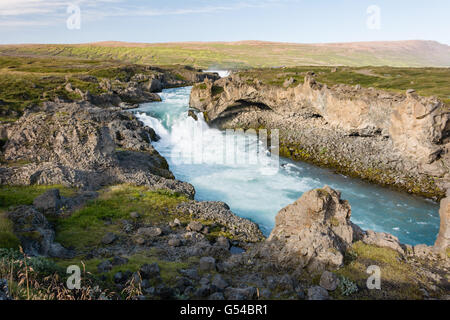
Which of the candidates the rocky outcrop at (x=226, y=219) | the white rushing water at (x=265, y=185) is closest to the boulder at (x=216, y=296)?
the rocky outcrop at (x=226, y=219)

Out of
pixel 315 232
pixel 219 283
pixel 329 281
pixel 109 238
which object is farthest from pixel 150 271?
pixel 315 232

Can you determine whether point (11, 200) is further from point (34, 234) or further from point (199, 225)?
point (199, 225)

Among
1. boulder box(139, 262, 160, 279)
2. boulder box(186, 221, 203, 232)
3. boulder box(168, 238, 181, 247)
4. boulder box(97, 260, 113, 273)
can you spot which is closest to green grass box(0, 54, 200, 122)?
boulder box(186, 221, 203, 232)

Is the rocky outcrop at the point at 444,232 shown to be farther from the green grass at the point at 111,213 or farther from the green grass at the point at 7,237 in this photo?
the green grass at the point at 7,237

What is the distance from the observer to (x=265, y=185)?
124 feet

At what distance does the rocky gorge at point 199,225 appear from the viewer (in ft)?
40.7

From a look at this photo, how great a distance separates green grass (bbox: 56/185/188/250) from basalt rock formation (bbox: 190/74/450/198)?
27126 millimetres

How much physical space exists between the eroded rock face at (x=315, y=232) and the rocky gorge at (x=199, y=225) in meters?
0.06

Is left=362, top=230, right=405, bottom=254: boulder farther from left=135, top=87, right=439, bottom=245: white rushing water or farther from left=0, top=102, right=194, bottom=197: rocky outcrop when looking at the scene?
left=0, top=102, right=194, bottom=197: rocky outcrop

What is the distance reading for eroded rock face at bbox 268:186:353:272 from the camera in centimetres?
1352

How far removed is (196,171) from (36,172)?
830 inches

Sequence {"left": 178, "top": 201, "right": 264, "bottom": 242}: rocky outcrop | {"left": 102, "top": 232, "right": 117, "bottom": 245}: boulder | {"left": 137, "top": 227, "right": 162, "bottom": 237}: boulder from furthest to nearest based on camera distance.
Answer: {"left": 178, "top": 201, "right": 264, "bottom": 242}: rocky outcrop, {"left": 137, "top": 227, "right": 162, "bottom": 237}: boulder, {"left": 102, "top": 232, "right": 117, "bottom": 245}: boulder

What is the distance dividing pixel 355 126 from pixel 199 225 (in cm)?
3250

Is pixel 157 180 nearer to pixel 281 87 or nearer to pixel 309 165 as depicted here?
pixel 309 165
